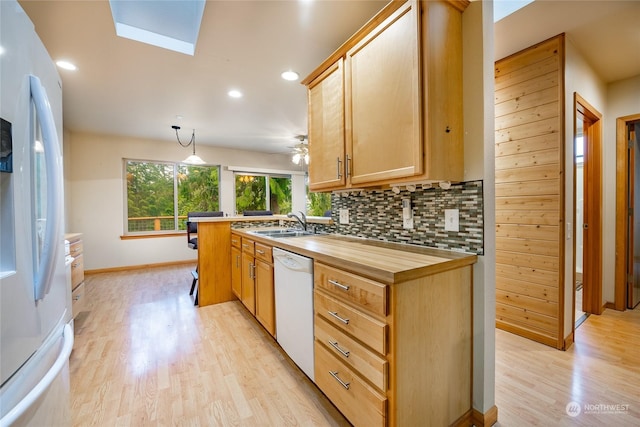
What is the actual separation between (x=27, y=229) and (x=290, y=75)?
2.50 m

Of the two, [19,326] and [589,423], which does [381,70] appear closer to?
[19,326]

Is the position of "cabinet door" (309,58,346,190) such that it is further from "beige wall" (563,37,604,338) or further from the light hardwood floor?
"beige wall" (563,37,604,338)

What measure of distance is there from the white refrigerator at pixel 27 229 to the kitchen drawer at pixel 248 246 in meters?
1.53

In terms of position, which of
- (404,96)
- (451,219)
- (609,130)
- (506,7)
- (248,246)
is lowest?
(248,246)

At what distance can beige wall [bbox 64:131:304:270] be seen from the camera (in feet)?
14.8

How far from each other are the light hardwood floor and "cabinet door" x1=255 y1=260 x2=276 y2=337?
0.67ft

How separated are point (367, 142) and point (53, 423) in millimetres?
1711

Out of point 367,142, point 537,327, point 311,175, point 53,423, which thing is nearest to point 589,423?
point 537,327

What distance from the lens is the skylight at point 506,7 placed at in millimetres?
1729

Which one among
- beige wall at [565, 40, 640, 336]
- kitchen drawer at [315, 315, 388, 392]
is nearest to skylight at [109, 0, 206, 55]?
kitchen drawer at [315, 315, 388, 392]

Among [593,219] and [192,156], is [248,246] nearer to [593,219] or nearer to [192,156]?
[192,156]

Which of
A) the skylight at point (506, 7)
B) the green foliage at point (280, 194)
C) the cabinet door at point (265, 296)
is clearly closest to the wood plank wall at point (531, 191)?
the skylight at point (506, 7)

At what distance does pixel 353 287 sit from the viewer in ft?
4.00

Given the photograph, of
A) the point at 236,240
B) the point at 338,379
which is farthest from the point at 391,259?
the point at 236,240
